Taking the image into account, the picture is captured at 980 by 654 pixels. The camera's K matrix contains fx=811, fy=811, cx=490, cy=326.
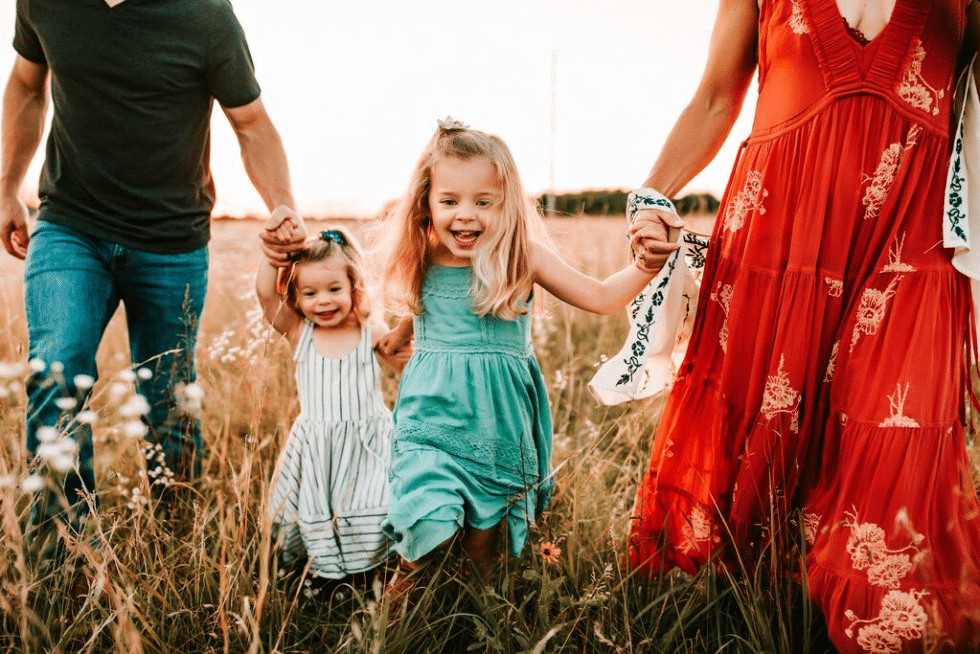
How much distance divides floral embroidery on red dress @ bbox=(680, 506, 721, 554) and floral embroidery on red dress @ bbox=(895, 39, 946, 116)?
1.25m

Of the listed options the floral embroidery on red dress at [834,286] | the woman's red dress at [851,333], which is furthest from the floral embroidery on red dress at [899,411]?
the floral embroidery on red dress at [834,286]

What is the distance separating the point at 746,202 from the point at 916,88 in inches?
19.6

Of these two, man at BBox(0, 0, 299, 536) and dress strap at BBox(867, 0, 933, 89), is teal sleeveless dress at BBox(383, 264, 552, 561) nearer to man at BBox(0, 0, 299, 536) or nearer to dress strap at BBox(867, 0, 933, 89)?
man at BBox(0, 0, 299, 536)

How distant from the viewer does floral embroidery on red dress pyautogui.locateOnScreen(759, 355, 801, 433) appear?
7.11 feet

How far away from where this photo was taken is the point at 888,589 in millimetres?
1928

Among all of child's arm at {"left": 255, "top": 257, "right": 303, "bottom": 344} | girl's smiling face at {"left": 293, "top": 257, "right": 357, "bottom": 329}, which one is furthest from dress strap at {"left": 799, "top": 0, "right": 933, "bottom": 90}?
child's arm at {"left": 255, "top": 257, "right": 303, "bottom": 344}

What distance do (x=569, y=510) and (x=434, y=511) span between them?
0.66 metres

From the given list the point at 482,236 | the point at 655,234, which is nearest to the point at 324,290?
the point at 482,236

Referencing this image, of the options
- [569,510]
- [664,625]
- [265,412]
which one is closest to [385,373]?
[265,412]

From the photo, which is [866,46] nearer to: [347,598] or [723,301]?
[723,301]

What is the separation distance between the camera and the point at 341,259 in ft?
9.50

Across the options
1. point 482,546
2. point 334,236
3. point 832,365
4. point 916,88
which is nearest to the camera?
point 916,88

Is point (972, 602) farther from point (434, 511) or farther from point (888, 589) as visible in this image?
point (434, 511)

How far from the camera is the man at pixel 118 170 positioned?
2750mm
